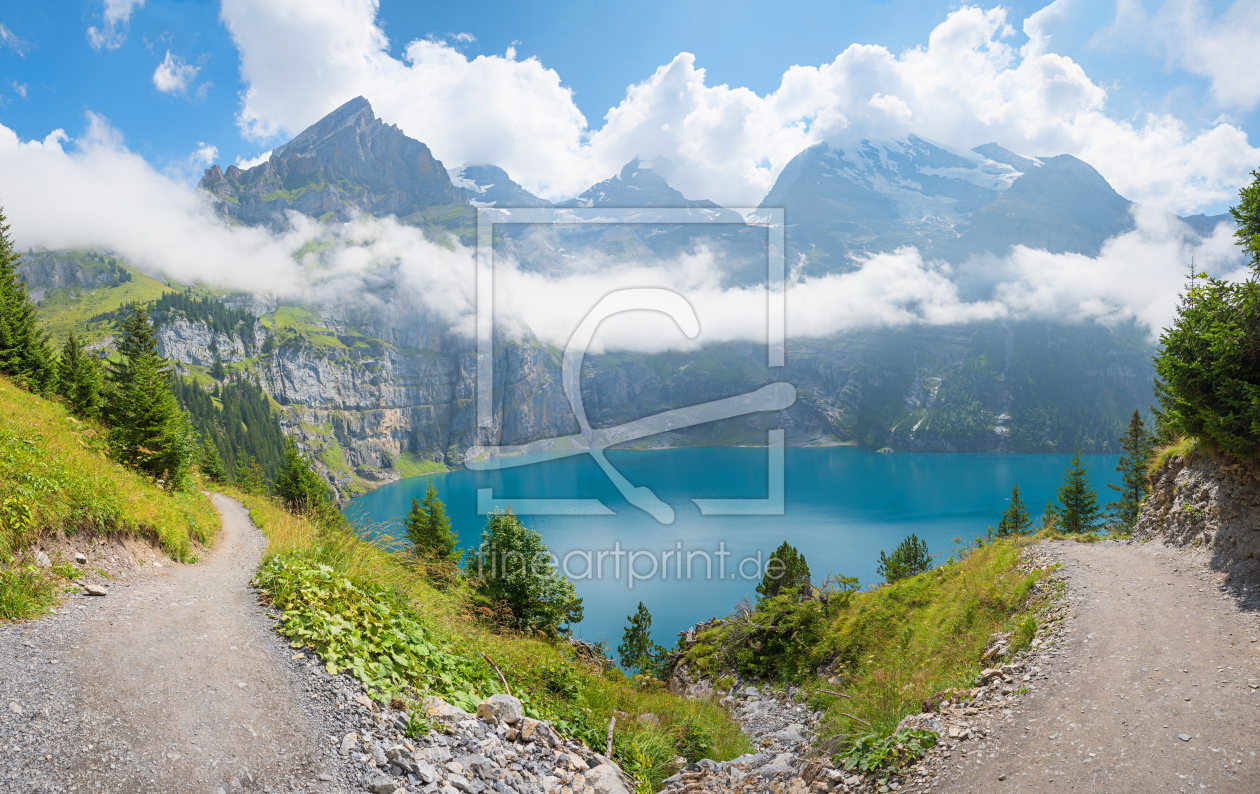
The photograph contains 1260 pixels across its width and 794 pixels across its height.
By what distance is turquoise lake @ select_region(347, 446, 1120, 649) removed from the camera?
6097 cm

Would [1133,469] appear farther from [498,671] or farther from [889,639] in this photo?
[498,671]

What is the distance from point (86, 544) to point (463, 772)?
777 cm

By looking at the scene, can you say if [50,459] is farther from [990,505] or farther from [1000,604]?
[990,505]

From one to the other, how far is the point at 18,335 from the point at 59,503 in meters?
31.9

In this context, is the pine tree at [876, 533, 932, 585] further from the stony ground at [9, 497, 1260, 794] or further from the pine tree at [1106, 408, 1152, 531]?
the stony ground at [9, 497, 1260, 794]

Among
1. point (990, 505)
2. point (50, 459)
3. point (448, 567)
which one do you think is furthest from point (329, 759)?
point (990, 505)

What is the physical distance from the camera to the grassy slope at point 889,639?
10.3m

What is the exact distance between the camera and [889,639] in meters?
16.8

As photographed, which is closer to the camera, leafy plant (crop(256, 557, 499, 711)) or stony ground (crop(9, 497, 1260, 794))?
stony ground (crop(9, 497, 1260, 794))

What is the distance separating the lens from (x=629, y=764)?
26.3 ft

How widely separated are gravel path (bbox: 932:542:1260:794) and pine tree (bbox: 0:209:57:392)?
38918 millimetres

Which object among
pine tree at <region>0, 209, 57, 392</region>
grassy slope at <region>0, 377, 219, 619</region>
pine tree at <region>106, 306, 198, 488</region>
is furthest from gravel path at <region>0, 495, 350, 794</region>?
pine tree at <region>0, 209, 57, 392</region>

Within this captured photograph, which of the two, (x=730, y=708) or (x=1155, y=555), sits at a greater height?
(x=1155, y=555)

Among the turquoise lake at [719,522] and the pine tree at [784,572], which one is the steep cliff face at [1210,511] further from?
the pine tree at [784,572]
